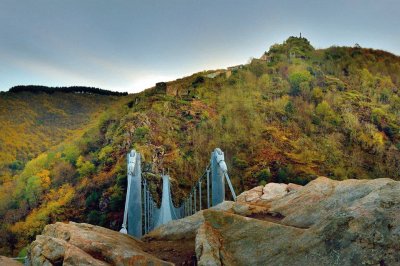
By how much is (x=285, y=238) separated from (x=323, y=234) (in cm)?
43

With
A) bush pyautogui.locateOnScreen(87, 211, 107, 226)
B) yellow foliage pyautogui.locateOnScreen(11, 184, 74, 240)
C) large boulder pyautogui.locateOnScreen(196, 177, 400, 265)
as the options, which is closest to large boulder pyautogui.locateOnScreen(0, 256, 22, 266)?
large boulder pyautogui.locateOnScreen(196, 177, 400, 265)

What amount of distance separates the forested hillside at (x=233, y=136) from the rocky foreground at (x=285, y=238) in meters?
37.3

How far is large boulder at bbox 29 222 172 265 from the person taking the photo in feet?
13.3

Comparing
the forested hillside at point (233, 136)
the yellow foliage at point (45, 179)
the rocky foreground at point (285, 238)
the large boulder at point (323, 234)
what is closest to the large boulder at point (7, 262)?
the rocky foreground at point (285, 238)

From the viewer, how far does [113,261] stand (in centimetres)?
421

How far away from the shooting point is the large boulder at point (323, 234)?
352 cm

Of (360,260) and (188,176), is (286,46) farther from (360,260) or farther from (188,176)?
(360,260)

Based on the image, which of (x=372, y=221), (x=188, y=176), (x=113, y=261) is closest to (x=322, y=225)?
(x=372, y=221)

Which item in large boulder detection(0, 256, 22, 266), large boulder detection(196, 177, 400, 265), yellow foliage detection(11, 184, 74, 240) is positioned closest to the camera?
large boulder detection(196, 177, 400, 265)

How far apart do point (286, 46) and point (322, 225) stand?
101882mm

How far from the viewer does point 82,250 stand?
4.27m

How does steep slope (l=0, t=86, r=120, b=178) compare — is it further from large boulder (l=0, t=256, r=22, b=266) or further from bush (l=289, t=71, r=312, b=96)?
large boulder (l=0, t=256, r=22, b=266)

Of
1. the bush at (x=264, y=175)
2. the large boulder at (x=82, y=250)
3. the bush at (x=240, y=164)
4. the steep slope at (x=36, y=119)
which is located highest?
the steep slope at (x=36, y=119)

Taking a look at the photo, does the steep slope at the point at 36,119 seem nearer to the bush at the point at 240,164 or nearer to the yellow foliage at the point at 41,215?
the yellow foliage at the point at 41,215
